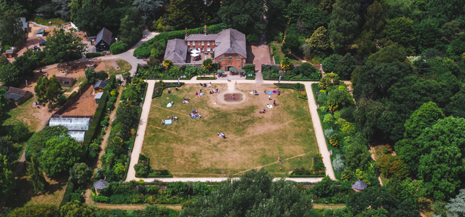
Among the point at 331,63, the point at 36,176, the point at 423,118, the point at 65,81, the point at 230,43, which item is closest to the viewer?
the point at 36,176

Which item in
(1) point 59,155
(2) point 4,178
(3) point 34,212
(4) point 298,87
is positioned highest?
(3) point 34,212

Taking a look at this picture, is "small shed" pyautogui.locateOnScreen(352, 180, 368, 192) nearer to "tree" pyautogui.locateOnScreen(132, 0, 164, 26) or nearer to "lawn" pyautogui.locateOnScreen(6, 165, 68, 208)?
"lawn" pyautogui.locateOnScreen(6, 165, 68, 208)

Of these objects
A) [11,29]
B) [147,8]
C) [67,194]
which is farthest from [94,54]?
[67,194]

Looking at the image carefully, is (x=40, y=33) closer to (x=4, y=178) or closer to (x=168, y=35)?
(x=168, y=35)

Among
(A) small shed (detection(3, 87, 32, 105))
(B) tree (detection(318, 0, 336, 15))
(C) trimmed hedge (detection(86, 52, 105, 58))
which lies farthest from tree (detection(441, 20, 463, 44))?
(A) small shed (detection(3, 87, 32, 105))

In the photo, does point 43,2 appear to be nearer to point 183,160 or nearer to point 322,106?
point 183,160

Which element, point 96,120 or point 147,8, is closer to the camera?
point 96,120

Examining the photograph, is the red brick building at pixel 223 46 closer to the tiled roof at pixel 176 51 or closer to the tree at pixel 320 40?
the tiled roof at pixel 176 51
